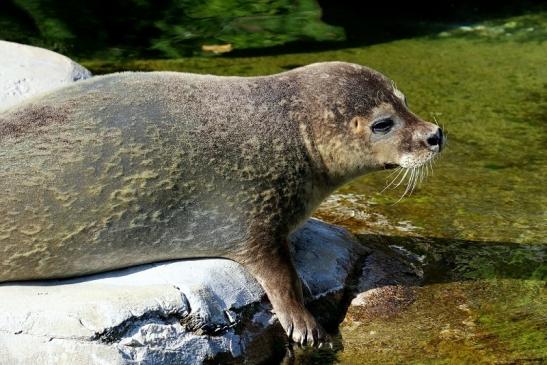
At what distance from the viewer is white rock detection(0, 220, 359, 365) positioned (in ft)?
17.1

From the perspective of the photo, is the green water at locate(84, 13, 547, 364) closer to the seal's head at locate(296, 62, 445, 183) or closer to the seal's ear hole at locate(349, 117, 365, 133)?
the seal's head at locate(296, 62, 445, 183)

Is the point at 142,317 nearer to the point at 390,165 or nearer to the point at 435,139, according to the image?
the point at 390,165

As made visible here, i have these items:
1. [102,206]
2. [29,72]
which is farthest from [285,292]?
[29,72]

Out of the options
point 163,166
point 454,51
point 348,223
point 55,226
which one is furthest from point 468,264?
point 454,51

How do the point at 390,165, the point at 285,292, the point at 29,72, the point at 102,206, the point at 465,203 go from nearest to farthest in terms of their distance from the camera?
1. the point at 102,206
2. the point at 285,292
3. the point at 390,165
4. the point at 29,72
5. the point at 465,203

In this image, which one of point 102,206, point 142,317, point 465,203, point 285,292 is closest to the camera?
point 142,317

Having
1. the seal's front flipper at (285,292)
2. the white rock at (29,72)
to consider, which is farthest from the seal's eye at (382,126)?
the white rock at (29,72)

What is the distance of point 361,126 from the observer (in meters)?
6.38

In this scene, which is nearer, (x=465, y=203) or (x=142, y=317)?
(x=142, y=317)

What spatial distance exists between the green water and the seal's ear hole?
0.97 metres

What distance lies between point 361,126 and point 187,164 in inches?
41.0

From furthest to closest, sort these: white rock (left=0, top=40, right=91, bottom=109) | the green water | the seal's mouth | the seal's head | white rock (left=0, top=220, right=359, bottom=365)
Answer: white rock (left=0, top=40, right=91, bottom=109)
the seal's mouth
the seal's head
the green water
white rock (left=0, top=220, right=359, bottom=365)

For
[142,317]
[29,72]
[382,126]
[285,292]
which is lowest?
[285,292]

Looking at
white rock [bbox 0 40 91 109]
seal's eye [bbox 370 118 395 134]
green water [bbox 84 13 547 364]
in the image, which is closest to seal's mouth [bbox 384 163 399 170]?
seal's eye [bbox 370 118 395 134]
